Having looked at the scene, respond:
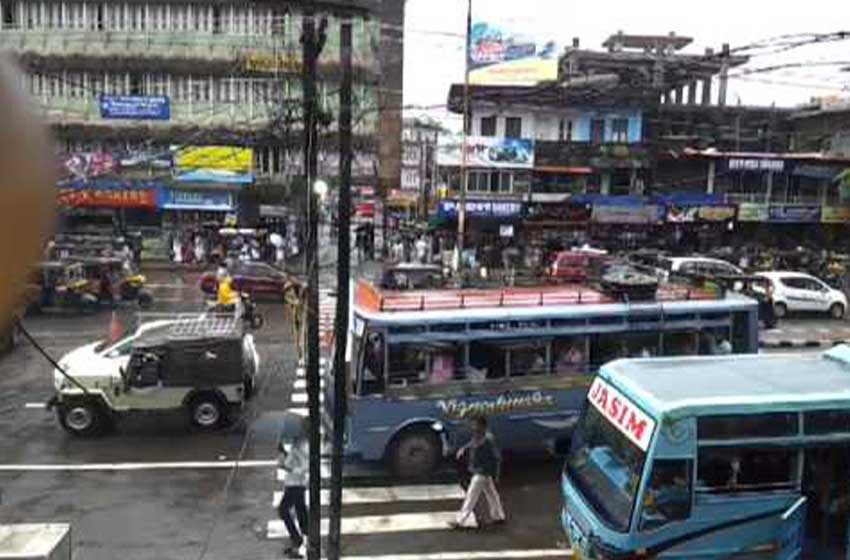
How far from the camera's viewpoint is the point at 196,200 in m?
44.0

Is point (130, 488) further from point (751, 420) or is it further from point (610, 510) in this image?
point (751, 420)

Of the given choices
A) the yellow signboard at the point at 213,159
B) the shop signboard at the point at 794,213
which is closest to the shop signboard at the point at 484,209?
the yellow signboard at the point at 213,159

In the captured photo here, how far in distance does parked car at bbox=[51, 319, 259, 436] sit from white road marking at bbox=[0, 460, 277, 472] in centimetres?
146

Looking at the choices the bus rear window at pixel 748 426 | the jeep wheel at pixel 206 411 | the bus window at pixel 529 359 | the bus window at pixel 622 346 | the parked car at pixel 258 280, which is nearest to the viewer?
the bus rear window at pixel 748 426

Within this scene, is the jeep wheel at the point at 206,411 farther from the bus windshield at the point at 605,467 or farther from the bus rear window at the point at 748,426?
the bus rear window at the point at 748,426

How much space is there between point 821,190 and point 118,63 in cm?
3379

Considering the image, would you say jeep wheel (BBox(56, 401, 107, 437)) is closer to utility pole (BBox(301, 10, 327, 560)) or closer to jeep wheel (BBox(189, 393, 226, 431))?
jeep wheel (BBox(189, 393, 226, 431))

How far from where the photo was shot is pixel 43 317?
93.8 ft

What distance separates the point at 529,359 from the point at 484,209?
27181 mm

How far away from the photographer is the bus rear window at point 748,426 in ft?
31.0

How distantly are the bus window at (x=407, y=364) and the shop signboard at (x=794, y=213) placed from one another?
109ft

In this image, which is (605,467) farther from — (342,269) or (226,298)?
(226,298)

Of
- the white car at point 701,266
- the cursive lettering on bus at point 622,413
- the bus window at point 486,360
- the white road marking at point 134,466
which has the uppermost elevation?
the cursive lettering on bus at point 622,413

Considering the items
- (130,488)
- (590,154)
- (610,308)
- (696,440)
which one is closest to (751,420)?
(696,440)
